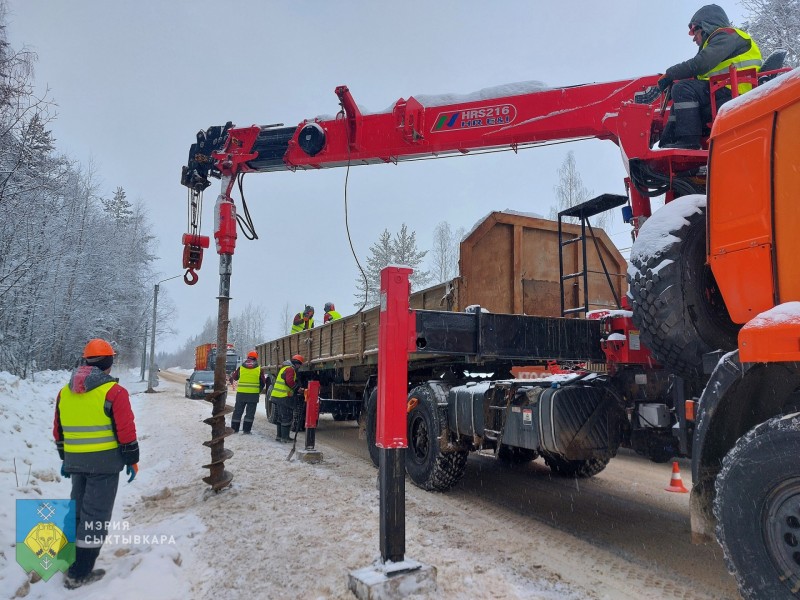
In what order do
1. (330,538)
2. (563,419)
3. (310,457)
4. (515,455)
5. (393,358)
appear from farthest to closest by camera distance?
(310,457), (515,455), (563,419), (330,538), (393,358)

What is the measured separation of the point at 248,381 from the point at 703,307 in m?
10.2

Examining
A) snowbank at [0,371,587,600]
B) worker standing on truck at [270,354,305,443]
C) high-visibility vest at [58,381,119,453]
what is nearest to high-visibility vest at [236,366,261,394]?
worker standing on truck at [270,354,305,443]

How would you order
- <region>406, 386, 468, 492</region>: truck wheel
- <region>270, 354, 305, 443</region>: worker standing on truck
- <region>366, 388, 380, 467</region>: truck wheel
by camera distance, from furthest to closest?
<region>270, 354, 305, 443</region>: worker standing on truck → <region>366, 388, 380, 467</region>: truck wheel → <region>406, 386, 468, 492</region>: truck wheel

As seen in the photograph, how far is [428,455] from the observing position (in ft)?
20.0

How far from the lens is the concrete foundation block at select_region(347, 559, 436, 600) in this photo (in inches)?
122

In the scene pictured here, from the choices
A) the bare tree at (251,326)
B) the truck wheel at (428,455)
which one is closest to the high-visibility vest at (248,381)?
the truck wheel at (428,455)

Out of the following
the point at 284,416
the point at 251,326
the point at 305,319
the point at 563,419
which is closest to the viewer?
the point at 563,419

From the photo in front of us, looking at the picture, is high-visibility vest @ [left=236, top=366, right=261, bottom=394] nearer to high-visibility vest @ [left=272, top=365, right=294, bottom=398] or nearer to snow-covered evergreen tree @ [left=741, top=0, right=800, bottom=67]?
high-visibility vest @ [left=272, top=365, right=294, bottom=398]

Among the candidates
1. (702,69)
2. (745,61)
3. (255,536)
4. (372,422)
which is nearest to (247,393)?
(372,422)

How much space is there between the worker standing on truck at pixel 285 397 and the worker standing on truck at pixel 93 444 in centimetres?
666

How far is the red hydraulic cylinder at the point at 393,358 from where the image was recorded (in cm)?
345

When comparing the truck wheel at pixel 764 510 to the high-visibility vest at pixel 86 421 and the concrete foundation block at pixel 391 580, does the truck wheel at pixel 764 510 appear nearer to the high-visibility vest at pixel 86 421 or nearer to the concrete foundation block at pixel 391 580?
the concrete foundation block at pixel 391 580

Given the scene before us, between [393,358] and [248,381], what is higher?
[393,358]

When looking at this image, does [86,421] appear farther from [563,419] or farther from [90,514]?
[563,419]
